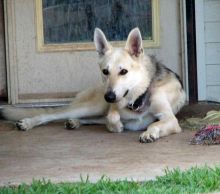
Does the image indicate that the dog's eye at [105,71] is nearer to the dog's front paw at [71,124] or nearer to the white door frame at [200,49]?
the dog's front paw at [71,124]

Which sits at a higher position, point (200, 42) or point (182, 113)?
point (200, 42)

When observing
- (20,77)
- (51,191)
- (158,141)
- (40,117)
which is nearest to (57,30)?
(20,77)

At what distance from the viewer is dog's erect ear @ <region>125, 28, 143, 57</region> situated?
5.26m

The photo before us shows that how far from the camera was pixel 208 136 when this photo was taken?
4609 mm

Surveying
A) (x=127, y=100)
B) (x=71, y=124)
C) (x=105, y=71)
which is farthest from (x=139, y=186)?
(x=71, y=124)

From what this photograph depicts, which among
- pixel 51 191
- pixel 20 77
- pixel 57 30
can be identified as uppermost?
pixel 57 30

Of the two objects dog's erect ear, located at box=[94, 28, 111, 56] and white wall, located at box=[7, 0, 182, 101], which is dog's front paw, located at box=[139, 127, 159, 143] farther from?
white wall, located at box=[7, 0, 182, 101]

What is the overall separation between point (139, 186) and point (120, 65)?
2.04 m

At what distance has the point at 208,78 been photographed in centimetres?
679

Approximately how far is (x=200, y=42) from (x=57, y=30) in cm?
164

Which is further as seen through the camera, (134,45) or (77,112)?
(77,112)

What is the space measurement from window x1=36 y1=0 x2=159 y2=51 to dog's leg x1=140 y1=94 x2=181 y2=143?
5.10 feet

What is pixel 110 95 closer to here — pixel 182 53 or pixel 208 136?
pixel 208 136

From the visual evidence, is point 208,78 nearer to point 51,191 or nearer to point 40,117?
point 40,117
